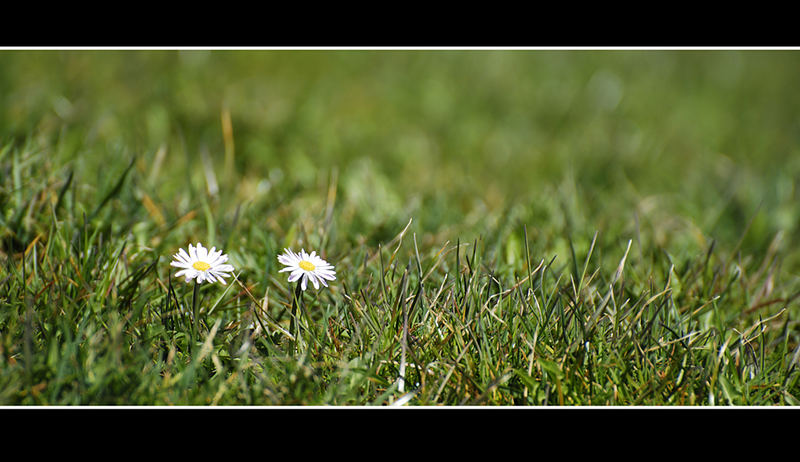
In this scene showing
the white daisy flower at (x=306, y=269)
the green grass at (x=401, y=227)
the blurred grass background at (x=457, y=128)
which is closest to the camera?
the green grass at (x=401, y=227)

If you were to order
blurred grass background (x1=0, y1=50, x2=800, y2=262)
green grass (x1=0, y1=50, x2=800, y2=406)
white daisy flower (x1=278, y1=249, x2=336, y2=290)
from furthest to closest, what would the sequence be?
Result: blurred grass background (x1=0, y1=50, x2=800, y2=262), white daisy flower (x1=278, y1=249, x2=336, y2=290), green grass (x1=0, y1=50, x2=800, y2=406)

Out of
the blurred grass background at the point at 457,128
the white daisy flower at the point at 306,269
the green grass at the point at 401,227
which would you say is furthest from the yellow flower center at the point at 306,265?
the blurred grass background at the point at 457,128

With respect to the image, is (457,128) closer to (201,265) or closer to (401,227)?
(401,227)

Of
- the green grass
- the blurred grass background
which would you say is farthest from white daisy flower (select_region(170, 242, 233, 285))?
the blurred grass background

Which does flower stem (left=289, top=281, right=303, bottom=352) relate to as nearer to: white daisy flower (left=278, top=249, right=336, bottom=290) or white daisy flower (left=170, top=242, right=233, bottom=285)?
white daisy flower (left=278, top=249, right=336, bottom=290)

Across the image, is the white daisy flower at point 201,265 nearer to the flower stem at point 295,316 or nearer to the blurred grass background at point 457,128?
the flower stem at point 295,316

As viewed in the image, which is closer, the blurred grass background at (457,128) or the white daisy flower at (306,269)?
the white daisy flower at (306,269)

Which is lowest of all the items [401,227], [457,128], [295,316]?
[295,316]

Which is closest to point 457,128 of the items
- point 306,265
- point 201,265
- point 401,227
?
point 401,227

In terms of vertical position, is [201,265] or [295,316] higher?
[201,265]
